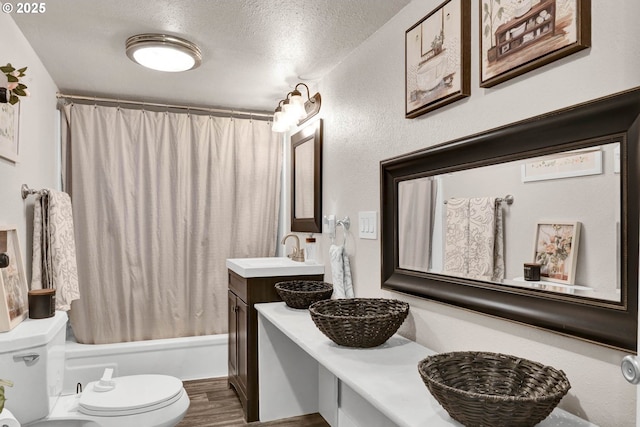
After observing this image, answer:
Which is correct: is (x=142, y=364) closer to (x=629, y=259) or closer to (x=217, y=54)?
(x=217, y=54)

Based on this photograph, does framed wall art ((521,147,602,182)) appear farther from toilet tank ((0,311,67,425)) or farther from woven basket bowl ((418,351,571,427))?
Result: toilet tank ((0,311,67,425))

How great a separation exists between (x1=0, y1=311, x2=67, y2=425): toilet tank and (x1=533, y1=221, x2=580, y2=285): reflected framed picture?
196 centimetres

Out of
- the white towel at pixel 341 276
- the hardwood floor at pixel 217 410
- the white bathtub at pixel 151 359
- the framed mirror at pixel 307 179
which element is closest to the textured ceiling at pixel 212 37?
the framed mirror at pixel 307 179

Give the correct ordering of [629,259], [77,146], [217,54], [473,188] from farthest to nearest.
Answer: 1. [77,146]
2. [217,54]
3. [473,188]
4. [629,259]

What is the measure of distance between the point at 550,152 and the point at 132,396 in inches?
81.6

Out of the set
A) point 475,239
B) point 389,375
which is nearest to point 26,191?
point 389,375

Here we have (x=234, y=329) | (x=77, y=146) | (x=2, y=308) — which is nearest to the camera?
(x=2, y=308)

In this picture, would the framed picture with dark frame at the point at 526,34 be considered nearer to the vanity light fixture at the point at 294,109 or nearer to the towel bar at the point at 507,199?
the towel bar at the point at 507,199

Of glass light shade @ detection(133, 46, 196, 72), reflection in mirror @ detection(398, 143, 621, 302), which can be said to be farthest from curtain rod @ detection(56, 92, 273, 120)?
reflection in mirror @ detection(398, 143, 621, 302)

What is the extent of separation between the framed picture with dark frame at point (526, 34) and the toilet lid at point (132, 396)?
1.96 m

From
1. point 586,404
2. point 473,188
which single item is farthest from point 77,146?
point 586,404

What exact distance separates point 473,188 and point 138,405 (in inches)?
68.5

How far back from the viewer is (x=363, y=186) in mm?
2385

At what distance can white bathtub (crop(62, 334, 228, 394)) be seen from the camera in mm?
3213
